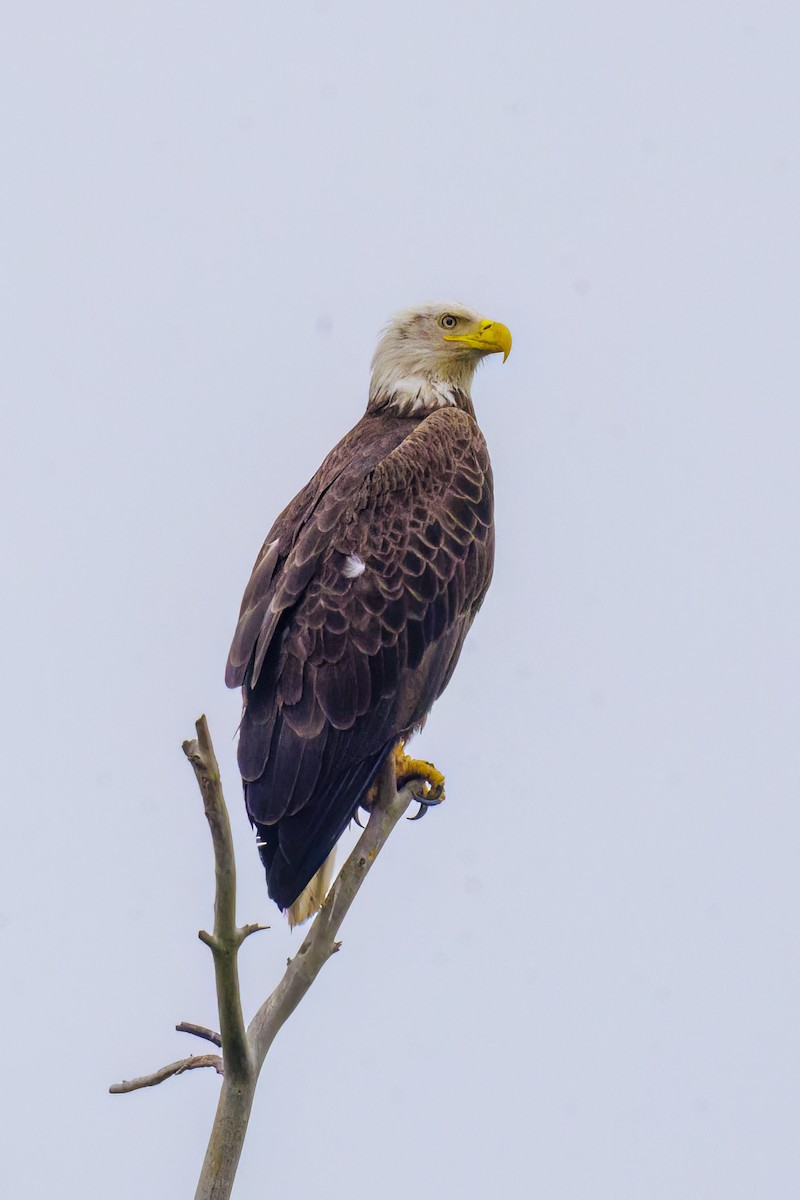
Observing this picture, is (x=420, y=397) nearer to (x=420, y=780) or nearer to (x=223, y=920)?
(x=420, y=780)

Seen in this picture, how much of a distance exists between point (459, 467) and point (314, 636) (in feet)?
3.74

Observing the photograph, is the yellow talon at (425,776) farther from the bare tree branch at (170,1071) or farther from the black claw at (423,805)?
the bare tree branch at (170,1071)

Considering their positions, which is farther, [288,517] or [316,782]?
[288,517]

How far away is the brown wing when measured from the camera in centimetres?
630

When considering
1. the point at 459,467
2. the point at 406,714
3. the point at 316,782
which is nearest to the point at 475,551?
the point at 459,467

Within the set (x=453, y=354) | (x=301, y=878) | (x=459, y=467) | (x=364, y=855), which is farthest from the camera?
(x=453, y=354)

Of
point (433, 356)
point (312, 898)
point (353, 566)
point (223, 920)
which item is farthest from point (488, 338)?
point (223, 920)

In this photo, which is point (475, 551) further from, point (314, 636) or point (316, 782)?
point (316, 782)

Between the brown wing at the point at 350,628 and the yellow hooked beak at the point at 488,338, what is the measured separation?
72 centimetres

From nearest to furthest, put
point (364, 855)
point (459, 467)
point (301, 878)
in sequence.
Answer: point (364, 855)
point (301, 878)
point (459, 467)

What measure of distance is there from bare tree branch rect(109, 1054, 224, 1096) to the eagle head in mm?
3582

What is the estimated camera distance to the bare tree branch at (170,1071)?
16.6 feet

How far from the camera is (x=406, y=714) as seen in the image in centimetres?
671

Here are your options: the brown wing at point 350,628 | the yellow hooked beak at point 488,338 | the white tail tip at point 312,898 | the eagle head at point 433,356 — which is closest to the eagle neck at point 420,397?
the eagle head at point 433,356
